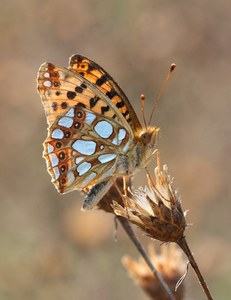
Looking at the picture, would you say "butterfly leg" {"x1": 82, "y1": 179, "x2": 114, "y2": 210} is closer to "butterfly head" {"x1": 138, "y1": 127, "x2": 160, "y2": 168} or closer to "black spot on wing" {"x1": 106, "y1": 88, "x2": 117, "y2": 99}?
"butterfly head" {"x1": 138, "y1": 127, "x2": 160, "y2": 168}

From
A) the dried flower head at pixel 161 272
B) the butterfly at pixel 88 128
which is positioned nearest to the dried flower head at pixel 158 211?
the butterfly at pixel 88 128

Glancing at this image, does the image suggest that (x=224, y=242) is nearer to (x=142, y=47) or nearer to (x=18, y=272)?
(x=18, y=272)

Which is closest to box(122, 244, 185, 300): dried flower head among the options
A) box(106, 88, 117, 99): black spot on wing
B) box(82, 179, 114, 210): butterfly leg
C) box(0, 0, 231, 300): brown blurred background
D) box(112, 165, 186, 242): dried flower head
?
box(82, 179, 114, 210): butterfly leg

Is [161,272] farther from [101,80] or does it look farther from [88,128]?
[101,80]

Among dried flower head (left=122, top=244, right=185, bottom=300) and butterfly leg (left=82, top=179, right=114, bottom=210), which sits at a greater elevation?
butterfly leg (left=82, top=179, right=114, bottom=210)

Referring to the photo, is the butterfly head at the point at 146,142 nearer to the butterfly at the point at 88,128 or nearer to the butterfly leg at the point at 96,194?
the butterfly at the point at 88,128

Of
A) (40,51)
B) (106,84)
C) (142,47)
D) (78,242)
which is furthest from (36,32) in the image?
(106,84)
